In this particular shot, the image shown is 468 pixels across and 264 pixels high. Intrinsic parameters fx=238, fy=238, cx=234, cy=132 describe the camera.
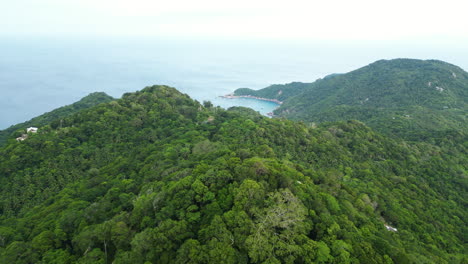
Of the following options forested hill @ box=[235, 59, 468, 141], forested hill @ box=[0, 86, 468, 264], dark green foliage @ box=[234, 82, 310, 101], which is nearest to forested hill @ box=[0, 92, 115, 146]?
forested hill @ box=[0, 86, 468, 264]

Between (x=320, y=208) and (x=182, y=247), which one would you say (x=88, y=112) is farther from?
(x=320, y=208)

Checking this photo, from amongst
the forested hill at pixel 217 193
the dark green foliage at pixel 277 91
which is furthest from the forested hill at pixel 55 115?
the dark green foliage at pixel 277 91

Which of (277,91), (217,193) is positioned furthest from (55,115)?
(277,91)

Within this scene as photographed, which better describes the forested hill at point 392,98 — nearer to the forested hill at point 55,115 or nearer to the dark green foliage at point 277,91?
the dark green foliage at point 277,91

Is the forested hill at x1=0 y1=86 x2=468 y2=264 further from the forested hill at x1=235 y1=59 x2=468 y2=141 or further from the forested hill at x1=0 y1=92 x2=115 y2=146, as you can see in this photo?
the forested hill at x1=235 y1=59 x2=468 y2=141

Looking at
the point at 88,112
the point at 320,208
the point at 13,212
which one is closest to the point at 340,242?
the point at 320,208

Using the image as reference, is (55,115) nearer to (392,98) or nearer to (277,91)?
(277,91)
